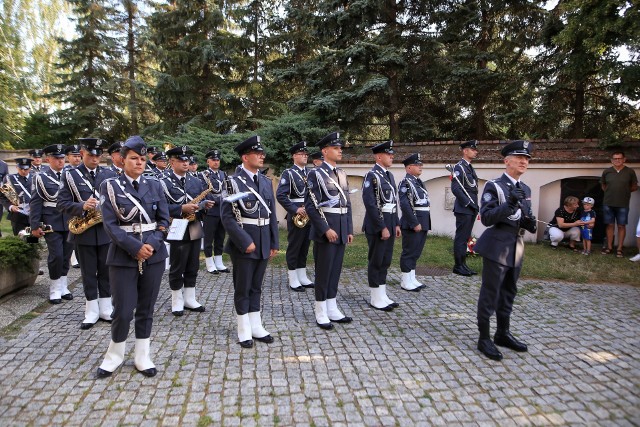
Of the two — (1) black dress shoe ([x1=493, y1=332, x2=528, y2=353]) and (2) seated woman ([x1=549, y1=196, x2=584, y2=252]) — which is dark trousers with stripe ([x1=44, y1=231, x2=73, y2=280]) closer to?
(1) black dress shoe ([x1=493, y1=332, x2=528, y2=353])

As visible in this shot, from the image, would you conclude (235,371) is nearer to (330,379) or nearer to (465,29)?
(330,379)

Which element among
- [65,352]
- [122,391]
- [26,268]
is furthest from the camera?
[26,268]

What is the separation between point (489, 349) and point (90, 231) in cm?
493

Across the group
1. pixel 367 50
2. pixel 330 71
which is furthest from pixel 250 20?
pixel 367 50

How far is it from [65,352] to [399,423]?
3.62 m

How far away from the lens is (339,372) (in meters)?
4.07

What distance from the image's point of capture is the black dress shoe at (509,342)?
4578mm

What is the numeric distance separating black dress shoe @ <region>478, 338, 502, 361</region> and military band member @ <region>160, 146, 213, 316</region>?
3.76 meters

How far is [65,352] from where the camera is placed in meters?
4.47

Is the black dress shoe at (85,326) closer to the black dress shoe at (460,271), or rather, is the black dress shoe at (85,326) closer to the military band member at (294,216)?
the military band member at (294,216)

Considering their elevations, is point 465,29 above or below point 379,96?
above

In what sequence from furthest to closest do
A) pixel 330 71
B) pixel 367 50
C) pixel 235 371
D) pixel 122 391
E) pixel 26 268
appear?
pixel 330 71
pixel 367 50
pixel 26 268
pixel 235 371
pixel 122 391

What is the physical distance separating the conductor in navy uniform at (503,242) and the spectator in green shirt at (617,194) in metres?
6.54

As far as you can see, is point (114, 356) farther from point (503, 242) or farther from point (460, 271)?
point (460, 271)
